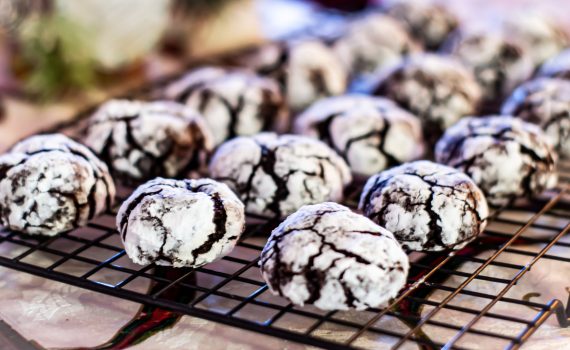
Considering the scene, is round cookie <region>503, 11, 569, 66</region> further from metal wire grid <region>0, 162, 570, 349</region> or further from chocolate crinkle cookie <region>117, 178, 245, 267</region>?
chocolate crinkle cookie <region>117, 178, 245, 267</region>

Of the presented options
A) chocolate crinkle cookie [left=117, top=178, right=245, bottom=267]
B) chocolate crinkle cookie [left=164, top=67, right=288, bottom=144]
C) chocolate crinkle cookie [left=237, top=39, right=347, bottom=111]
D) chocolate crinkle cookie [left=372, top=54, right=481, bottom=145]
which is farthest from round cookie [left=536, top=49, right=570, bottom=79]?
chocolate crinkle cookie [left=117, top=178, right=245, bottom=267]

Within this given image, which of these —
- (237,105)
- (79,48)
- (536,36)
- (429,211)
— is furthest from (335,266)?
(536,36)

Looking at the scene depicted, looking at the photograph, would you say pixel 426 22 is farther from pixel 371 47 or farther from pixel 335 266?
pixel 335 266

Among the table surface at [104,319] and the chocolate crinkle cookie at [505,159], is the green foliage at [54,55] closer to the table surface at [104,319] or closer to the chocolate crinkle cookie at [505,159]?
the table surface at [104,319]

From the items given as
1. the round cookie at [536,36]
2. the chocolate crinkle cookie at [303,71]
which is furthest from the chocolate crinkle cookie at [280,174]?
the round cookie at [536,36]

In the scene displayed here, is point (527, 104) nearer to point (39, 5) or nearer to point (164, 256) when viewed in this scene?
point (164, 256)

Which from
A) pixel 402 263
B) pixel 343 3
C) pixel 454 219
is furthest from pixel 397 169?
pixel 343 3

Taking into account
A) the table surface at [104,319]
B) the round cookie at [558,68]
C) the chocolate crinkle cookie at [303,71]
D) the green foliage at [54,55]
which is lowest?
the table surface at [104,319]
